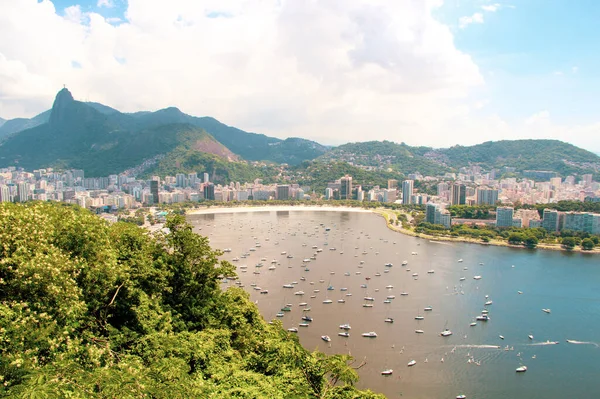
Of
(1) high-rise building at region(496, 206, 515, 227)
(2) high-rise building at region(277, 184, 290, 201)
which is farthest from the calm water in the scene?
(2) high-rise building at region(277, 184, 290, 201)

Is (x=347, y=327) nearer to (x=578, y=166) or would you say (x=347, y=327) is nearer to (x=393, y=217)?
A: (x=393, y=217)

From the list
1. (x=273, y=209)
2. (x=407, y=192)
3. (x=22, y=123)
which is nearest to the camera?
(x=273, y=209)

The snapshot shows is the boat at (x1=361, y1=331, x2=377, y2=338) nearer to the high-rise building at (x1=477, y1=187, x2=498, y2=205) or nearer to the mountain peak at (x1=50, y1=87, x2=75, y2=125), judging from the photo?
the high-rise building at (x1=477, y1=187, x2=498, y2=205)

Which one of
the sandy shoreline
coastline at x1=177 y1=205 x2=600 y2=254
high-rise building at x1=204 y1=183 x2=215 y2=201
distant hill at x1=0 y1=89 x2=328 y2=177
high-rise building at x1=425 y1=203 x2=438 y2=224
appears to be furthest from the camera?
distant hill at x1=0 y1=89 x2=328 y2=177

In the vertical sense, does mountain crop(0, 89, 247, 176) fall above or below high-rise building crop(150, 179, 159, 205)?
above

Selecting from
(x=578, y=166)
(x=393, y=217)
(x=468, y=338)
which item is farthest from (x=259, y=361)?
(x=578, y=166)

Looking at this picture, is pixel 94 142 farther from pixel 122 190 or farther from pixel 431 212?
pixel 431 212

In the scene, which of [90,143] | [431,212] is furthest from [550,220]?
[90,143]
